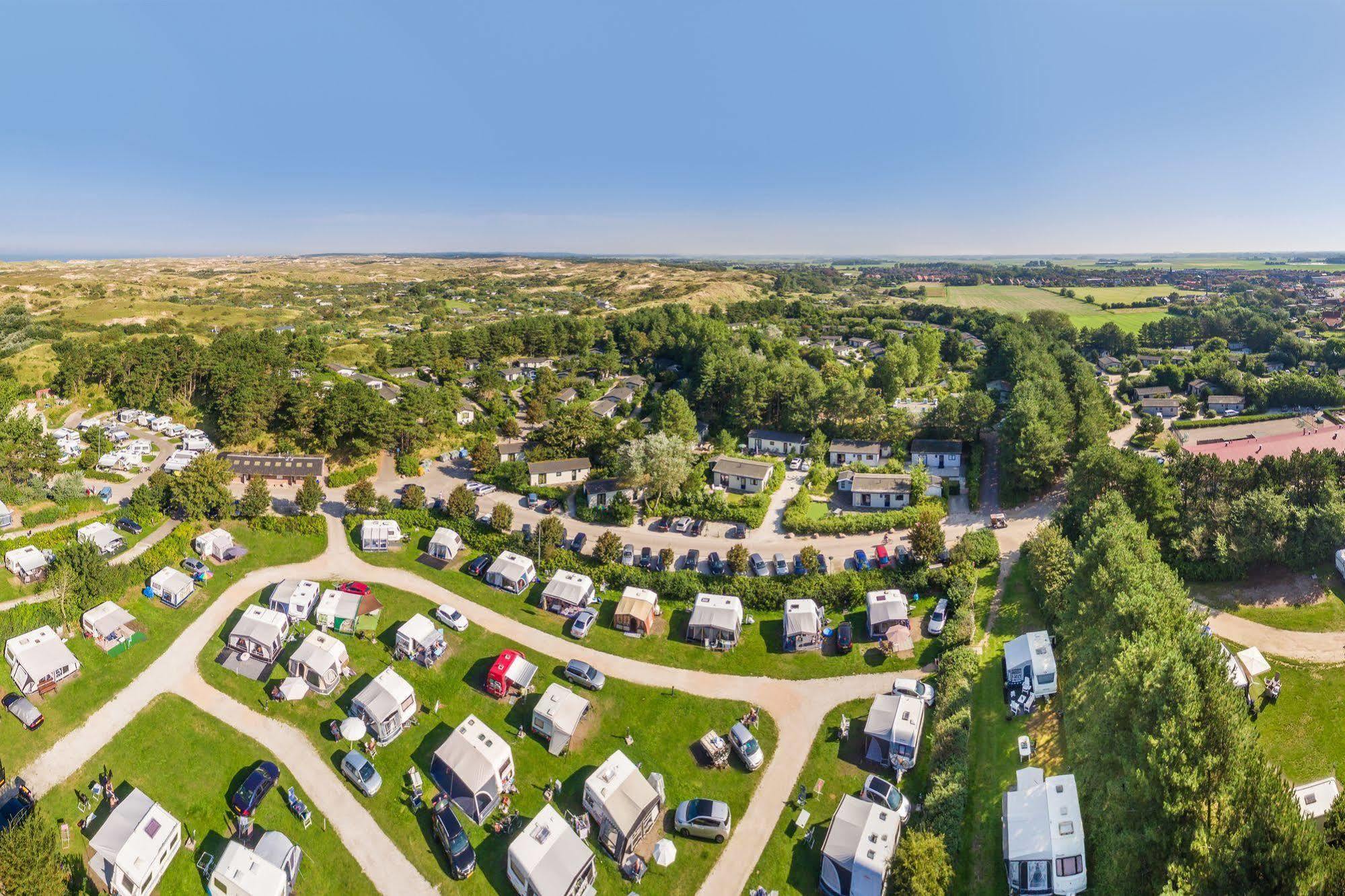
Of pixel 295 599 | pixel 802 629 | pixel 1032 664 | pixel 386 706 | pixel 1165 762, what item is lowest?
pixel 386 706

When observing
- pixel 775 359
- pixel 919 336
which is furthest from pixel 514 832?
pixel 919 336

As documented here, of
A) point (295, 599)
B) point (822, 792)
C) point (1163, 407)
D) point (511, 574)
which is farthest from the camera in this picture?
point (1163, 407)

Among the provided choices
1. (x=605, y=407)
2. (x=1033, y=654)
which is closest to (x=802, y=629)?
(x=1033, y=654)

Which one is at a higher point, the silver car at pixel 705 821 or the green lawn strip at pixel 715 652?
the green lawn strip at pixel 715 652

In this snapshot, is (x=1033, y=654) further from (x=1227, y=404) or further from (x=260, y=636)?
(x=1227, y=404)

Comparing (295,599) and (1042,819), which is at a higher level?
(295,599)

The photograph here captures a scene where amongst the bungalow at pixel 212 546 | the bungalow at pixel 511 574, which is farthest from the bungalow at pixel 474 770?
the bungalow at pixel 212 546

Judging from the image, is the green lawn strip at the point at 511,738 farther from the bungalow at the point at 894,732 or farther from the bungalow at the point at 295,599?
the bungalow at the point at 894,732
